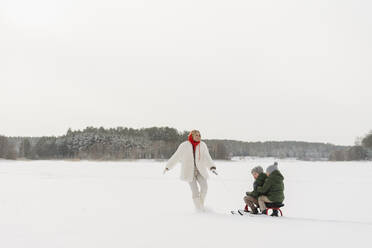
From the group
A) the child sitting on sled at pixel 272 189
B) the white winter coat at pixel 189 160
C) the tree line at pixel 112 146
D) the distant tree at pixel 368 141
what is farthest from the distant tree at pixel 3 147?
the child sitting on sled at pixel 272 189

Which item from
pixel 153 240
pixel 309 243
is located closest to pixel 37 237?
pixel 153 240

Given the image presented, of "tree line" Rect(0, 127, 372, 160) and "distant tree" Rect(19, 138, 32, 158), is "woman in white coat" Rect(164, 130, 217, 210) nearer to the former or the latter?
"tree line" Rect(0, 127, 372, 160)

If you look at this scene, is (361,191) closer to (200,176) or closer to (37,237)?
(200,176)

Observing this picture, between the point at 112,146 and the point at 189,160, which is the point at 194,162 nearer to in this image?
the point at 189,160

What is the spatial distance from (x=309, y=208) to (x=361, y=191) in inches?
181

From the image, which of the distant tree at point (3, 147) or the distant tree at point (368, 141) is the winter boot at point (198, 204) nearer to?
the distant tree at point (368, 141)

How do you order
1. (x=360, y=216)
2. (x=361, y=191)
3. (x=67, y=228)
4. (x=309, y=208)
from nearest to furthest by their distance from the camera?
1. (x=67, y=228)
2. (x=360, y=216)
3. (x=309, y=208)
4. (x=361, y=191)

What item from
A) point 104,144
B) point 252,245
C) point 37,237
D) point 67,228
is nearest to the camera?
point 252,245

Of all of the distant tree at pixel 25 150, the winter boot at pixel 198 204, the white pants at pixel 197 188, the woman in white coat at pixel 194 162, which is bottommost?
the winter boot at pixel 198 204

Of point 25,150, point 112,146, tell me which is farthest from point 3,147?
point 112,146

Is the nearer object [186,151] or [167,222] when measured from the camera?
[167,222]

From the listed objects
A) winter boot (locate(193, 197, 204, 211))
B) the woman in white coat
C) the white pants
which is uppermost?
the woman in white coat

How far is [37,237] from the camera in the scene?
4516 millimetres

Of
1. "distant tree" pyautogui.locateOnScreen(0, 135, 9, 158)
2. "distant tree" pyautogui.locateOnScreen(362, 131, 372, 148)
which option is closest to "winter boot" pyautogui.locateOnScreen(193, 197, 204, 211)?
"distant tree" pyautogui.locateOnScreen(362, 131, 372, 148)
